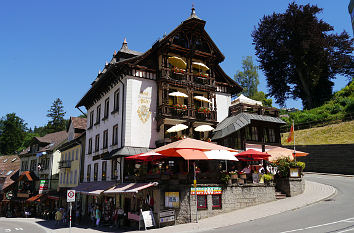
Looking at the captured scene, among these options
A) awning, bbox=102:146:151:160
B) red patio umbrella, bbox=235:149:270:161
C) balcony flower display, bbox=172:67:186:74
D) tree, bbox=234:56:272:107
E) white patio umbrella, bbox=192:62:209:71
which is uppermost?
tree, bbox=234:56:272:107

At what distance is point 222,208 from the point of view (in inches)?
733

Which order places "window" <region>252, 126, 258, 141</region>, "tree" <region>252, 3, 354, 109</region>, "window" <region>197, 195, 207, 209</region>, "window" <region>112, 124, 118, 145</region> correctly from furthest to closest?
"tree" <region>252, 3, 354, 109</region> < "window" <region>252, 126, 258, 141</region> < "window" <region>112, 124, 118, 145</region> < "window" <region>197, 195, 207, 209</region>

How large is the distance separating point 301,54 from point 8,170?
62.6 metres

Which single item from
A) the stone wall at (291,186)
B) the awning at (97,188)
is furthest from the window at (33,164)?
the stone wall at (291,186)

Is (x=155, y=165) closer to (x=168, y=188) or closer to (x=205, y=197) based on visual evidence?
(x=168, y=188)

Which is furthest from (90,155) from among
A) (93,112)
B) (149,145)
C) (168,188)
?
(168,188)

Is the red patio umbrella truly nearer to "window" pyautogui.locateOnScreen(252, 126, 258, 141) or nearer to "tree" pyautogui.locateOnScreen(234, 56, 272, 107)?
"window" pyautogui.locateOnScreen(252, 126, 258, 141)

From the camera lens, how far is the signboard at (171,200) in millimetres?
17359

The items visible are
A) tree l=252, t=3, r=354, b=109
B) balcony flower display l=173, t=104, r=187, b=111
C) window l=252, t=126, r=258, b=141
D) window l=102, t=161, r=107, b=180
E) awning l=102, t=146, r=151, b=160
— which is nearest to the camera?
awning l=102, t=146, r=151, b=160

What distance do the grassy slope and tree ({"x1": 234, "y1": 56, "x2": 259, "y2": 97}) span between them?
60.2ft

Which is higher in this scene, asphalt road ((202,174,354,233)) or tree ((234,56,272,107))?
tree ((234,56,272,107))

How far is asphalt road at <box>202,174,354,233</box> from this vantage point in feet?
39.4

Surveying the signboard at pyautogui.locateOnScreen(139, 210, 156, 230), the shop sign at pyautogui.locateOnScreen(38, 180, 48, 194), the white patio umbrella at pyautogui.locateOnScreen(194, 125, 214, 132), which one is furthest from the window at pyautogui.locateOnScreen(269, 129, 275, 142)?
the shop sign at pyautogui.locateOnScreen(38, 180, 48, 194)

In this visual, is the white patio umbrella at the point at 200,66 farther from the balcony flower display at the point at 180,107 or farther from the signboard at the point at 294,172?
the signboard at the point at 294,172
